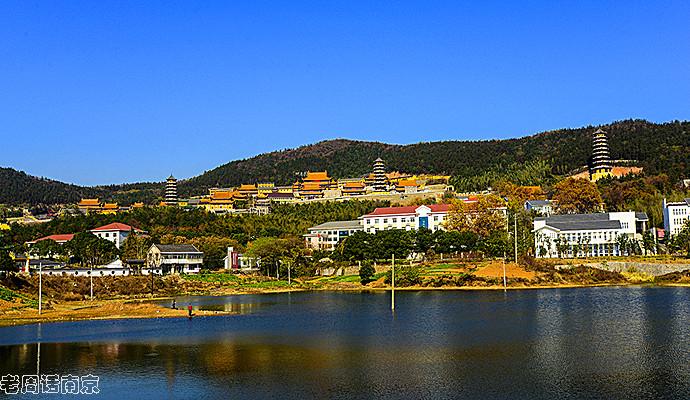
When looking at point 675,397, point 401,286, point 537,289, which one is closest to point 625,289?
point 537,289

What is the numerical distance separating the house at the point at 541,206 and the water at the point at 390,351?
36.5m

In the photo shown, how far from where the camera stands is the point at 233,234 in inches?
2815

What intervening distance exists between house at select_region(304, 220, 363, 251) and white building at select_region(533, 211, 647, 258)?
19.2 metres

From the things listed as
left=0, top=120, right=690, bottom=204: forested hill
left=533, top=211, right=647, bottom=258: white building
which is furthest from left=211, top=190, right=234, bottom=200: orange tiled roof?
left=533, top=211, right=647, bottom=258: white building

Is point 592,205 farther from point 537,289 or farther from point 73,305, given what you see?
→ point 73,305

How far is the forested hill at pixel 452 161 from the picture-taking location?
10094 centimetres

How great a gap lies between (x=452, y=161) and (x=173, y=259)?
255 feet

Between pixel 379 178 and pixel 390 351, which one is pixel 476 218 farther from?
pixel 379 178

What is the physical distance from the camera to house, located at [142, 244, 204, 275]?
59.8 m

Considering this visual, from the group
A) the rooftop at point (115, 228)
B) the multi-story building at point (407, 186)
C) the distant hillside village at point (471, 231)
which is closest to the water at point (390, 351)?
the distant hillside village at point (471, 231)

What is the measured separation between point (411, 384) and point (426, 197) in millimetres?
72172

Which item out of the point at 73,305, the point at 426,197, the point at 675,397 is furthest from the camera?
the point at 426,197

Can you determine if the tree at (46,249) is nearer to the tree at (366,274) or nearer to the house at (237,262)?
the house at (237,262)

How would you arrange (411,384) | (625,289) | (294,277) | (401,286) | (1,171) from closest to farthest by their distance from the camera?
(411,384), (625,289), (401,286), (294,277), (1,171)
